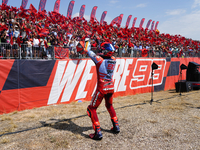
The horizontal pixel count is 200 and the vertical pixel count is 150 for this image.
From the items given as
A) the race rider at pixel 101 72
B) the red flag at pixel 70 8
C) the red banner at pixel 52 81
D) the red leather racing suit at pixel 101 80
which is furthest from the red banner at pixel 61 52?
the red flag at pixel 70 8

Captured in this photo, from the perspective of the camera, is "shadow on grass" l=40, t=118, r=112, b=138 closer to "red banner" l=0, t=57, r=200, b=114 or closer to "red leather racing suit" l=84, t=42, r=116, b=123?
"red leather racing suit" l=84, t=42, r=116, b=123

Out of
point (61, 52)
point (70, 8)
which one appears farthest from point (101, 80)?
point (70, 8)

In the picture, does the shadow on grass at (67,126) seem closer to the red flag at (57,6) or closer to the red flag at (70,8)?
the red flag at (57,6)

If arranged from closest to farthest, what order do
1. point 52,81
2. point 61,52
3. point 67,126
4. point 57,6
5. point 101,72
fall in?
point 101,72 < point 67,126 < point 52,81 < point 61,52 < point 57,6

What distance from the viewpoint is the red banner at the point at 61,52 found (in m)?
8.25

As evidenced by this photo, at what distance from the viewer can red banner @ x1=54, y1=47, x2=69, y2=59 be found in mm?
8246

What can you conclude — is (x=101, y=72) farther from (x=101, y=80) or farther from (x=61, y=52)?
(x=61, y=52)

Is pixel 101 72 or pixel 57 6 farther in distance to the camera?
pixel 57 6

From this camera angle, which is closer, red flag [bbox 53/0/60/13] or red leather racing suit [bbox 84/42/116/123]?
red leather racing suit [bbox 84/42/116/123]

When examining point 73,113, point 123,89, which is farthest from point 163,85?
point 73,113

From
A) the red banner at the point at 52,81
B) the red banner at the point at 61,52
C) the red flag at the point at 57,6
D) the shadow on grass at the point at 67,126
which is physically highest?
the red flag at the point at 57,6

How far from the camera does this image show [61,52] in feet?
27.5

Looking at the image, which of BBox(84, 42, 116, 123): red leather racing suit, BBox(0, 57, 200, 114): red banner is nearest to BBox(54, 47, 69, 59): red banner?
BBox(0, 57, 200, 114): red banner

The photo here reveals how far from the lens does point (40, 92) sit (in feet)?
25.5
